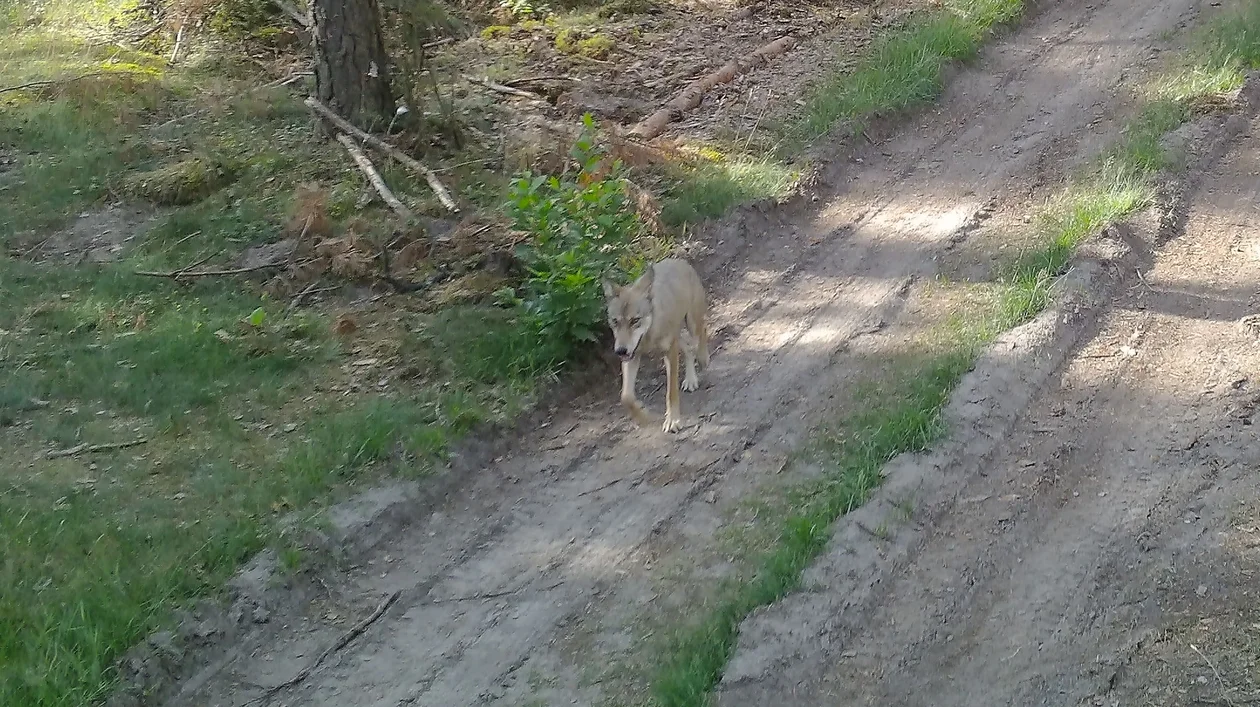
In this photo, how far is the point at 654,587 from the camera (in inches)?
213

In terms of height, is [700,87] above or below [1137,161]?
above

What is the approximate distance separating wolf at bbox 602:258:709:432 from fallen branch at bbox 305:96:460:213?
262cm

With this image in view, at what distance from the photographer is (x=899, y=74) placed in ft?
38.0

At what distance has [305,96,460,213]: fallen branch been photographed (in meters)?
9.04

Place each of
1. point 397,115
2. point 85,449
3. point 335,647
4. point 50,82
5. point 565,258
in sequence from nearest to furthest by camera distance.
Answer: point 335,647, point 85,449, point 565,258, point 397,115, point 50,82

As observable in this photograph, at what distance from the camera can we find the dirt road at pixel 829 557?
189 inches

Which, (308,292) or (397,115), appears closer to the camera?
(308,292)

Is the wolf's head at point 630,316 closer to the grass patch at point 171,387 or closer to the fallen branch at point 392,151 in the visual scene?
the grass patch at point 171,387

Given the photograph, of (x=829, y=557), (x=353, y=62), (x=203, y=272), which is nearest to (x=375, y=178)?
(x=353, y=62)

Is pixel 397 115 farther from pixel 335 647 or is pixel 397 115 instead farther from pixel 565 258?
pixel 335 647

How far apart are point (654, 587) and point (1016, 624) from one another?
168cm

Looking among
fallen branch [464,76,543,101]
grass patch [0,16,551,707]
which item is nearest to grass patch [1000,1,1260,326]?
grass patch [0,16,551,707]

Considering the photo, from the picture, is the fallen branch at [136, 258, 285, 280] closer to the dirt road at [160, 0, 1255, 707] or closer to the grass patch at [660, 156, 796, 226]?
the dirt road at [160, 0, 1255, 707]

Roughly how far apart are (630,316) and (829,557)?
193 cm
